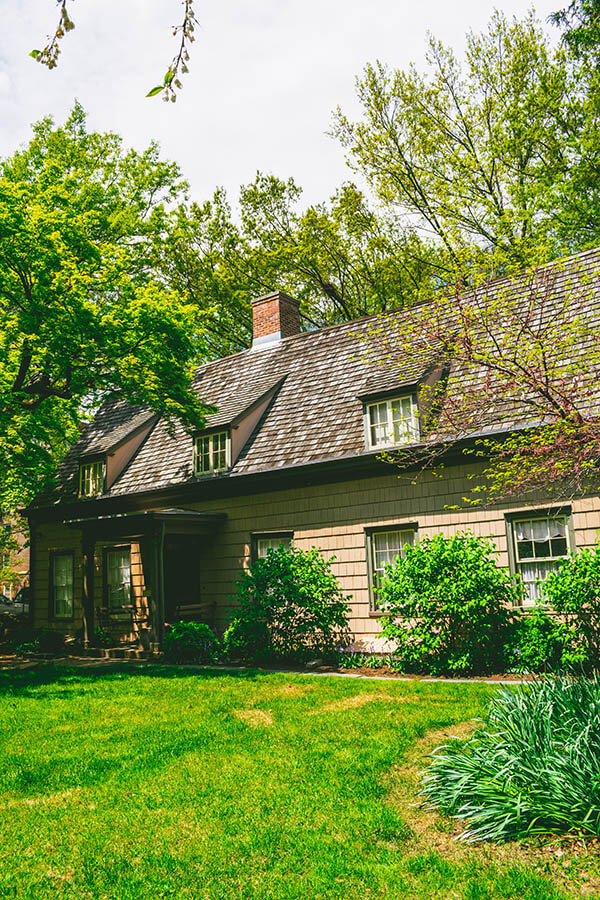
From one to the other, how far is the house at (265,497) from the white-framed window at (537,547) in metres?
0.02

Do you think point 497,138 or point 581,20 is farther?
point 497,138

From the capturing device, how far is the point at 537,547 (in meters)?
Answer: 11.1

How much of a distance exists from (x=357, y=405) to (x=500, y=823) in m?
10.2

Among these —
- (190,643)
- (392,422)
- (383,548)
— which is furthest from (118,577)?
(392,422)

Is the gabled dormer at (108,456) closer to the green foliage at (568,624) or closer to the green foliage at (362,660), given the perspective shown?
the green foliage at (362,660)

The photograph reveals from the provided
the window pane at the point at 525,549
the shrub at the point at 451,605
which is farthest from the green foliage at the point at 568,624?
the window pane at the point at 525,549

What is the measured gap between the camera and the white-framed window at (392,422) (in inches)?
493

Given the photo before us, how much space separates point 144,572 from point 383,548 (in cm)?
701

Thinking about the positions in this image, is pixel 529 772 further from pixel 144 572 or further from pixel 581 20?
pixel 144 572

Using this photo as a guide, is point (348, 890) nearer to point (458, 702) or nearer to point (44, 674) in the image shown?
point (458, 702)

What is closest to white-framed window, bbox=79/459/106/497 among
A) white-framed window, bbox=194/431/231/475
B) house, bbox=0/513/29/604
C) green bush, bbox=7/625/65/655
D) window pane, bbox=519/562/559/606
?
white-framed window, bbox=194/431/231/475

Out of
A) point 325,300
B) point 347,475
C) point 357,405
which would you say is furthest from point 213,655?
point 325,300

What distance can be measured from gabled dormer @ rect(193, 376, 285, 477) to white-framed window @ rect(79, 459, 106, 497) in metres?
3.65

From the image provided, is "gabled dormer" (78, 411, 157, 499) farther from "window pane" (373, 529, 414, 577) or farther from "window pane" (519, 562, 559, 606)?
"window pane" (519, 562, 559, 606)
